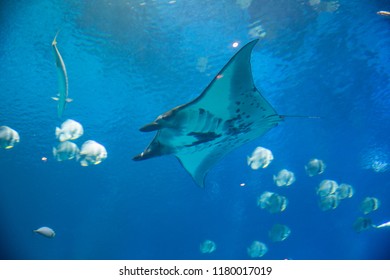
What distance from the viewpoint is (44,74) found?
8.88 m

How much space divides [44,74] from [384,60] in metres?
11.8

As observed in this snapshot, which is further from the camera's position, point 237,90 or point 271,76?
point 271,76

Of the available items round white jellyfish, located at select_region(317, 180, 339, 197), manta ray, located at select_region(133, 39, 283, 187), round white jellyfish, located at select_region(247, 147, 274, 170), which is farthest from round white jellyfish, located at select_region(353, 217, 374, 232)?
manta ray, located at select_region(133, 39, 283, 187)

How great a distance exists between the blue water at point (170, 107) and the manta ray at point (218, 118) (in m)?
4.38

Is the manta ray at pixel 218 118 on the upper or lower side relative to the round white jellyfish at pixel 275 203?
lower

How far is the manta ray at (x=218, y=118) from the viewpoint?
10.6ft

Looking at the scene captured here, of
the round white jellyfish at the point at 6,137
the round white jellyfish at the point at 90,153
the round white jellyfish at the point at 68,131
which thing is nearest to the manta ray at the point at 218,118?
the round white jellyfish at the point at 90,153

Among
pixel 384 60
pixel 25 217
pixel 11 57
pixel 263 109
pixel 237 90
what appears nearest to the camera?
pixel 237 90

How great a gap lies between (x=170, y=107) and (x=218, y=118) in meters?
7.64

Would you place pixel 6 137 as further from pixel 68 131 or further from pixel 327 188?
pixel 327 188

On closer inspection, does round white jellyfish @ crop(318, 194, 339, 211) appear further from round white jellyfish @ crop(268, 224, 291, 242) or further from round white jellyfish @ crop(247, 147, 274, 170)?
round white jellyfish @ crop(247, 147, 274, 170)

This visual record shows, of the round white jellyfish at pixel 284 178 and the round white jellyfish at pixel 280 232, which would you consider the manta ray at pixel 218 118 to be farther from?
the round white jellyfish at pixel 280 232

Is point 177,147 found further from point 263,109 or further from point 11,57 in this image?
→ point 11,57

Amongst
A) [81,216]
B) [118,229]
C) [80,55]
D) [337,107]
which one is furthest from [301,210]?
[80,55]
